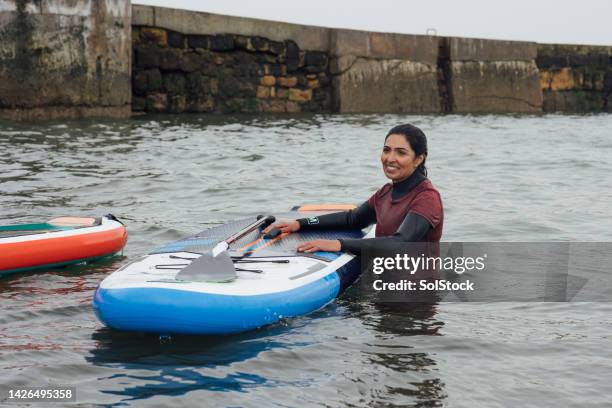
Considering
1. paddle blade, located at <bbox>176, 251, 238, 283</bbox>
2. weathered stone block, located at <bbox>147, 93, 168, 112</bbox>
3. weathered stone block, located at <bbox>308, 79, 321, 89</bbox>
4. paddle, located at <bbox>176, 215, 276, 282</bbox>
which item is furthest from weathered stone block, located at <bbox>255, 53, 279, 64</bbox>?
paddle blade, located at <bbox>176, 251, 238, 283</bbox>

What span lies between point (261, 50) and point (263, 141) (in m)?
4.14

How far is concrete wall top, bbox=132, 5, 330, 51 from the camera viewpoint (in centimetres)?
1538

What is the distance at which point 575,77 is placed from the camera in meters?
22.5

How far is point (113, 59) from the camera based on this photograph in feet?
47.2

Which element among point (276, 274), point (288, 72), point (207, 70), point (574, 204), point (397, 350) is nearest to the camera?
point (397, 350)

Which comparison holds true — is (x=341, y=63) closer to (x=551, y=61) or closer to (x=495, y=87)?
(x=495, y=87)

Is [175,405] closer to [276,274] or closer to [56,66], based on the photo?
[276,274]

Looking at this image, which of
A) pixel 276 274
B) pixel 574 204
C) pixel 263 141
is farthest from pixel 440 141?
pixel 276 274

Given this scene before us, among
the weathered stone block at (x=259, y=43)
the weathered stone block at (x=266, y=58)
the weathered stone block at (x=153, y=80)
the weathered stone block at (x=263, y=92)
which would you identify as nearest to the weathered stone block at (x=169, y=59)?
the weathered stone block at (x=153, y=80)

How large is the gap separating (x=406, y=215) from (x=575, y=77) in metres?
18.8

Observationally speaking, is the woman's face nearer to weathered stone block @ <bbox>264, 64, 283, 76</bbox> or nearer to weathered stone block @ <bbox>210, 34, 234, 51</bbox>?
weathered stone block @ <bbox>210, 34, 234, 51</bbox>

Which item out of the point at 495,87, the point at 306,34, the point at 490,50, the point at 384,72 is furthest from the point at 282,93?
the point at 495,87

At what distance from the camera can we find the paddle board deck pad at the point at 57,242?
5559 millimetres

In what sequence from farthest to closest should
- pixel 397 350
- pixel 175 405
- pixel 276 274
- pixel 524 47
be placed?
1. pixel 524 47
2. pixel 276 274
3. pixel 397 350
4. pixel 175 405
